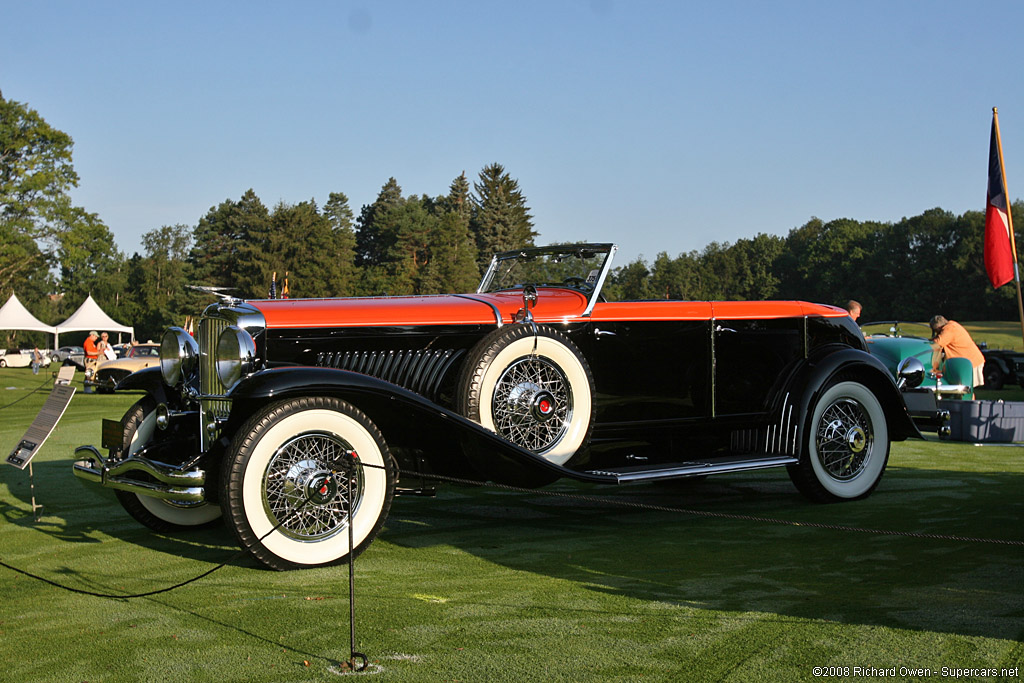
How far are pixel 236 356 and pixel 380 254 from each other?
3363 inches

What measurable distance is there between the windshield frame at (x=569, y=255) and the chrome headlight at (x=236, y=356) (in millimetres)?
2149

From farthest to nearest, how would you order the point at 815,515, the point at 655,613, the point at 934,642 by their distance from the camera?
the point at 815,515 → the point at 655,613 → the point at 934,642

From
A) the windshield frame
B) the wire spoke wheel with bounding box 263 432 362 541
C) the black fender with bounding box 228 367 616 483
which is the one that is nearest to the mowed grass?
the wire spoke wheel with bounding box 263 432 362 541

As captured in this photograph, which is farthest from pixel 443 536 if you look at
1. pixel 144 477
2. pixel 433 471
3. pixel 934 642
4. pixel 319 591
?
pixel 934 642

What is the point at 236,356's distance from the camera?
500cm

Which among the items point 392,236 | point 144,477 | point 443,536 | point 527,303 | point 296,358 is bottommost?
point 443,536

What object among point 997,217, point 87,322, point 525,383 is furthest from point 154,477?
point 87,322

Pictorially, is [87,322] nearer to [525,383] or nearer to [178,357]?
[178,357]

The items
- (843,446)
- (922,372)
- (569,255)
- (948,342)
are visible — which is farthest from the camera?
(948,342)

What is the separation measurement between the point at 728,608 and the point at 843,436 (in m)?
3.31

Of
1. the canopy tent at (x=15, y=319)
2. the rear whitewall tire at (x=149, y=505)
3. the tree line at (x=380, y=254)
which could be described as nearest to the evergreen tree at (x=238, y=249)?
the tree line at (x=380, y=254)

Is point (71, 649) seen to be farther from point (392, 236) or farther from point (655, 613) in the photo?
point (392, 236)

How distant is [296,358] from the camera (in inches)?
208

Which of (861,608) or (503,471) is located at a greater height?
(503,471)
